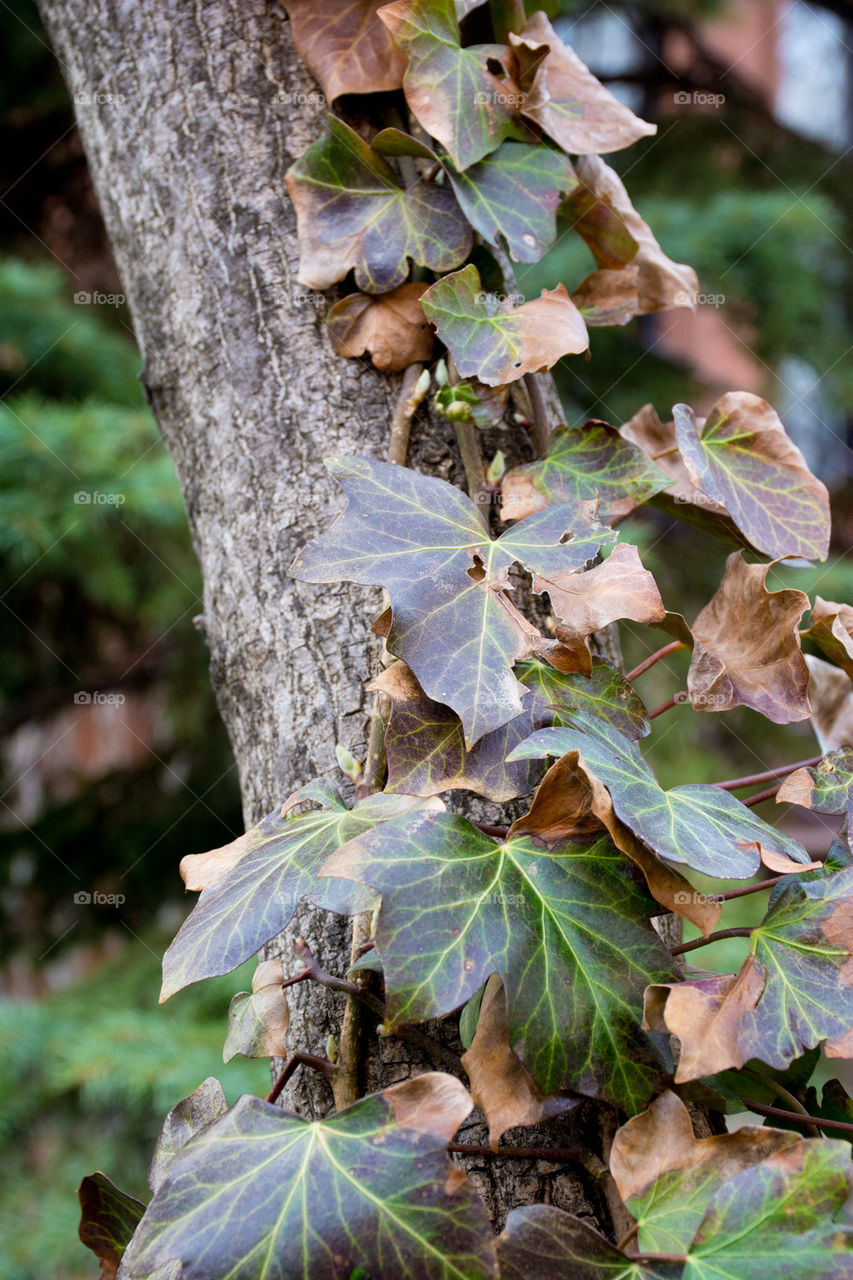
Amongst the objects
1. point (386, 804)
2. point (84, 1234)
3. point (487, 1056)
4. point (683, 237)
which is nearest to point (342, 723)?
point (386, 804)

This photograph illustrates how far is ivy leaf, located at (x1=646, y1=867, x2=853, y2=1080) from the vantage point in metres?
0.46

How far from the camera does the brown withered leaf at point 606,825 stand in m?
0.49

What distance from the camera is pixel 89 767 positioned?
3.06m

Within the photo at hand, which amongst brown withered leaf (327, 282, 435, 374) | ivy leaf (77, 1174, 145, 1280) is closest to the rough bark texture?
brown withered leaf (327, 282, 435, 374)

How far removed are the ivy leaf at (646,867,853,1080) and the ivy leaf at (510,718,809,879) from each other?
3 cm

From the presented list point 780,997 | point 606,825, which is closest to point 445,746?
point 606,825

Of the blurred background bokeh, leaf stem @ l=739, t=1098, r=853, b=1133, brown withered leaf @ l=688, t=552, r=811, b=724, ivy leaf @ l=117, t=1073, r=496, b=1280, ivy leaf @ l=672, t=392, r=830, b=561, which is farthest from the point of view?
the blurred background bokeh

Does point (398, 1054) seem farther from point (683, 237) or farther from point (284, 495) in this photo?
point (683, 237)

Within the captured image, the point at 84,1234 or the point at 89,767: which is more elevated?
the point at 84,1234

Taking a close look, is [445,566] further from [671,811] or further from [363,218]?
[363,218]

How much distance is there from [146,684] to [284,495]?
6.23 feet

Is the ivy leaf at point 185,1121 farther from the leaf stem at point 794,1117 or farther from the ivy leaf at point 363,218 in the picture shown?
the ivy leaf at point 363,218

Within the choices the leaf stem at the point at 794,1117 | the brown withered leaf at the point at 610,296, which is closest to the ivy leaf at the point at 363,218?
the brown withered leaf at the point at 610,296

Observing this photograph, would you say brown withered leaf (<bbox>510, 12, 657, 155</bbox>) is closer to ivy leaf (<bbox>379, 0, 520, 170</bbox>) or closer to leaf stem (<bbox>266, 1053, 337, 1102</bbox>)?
ivy leaf (<bbox>379, 0, 520, 170</bbox>)
